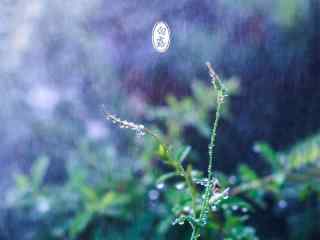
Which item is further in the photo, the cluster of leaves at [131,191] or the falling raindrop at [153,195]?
the falling raindrop at [153,195]

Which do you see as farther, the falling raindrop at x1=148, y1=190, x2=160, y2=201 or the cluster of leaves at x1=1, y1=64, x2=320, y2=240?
the falling raindrop at x1=148, y1=190, x2=160, y2=201

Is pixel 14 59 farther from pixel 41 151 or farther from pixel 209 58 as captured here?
pixel 209 58

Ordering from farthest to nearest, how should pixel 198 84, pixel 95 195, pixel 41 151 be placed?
pixel 41 151 → pixel 198 84 → pixel 95 195

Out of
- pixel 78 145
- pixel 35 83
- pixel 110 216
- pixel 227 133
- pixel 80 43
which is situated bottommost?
pixel 110 216

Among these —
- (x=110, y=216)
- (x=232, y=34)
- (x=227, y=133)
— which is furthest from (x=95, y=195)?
(x=232, y=34)

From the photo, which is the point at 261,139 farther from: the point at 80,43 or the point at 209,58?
the point at 80,43

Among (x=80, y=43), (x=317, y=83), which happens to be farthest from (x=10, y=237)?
(x=317, y=83)

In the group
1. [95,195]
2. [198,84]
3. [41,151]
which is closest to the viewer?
[95,195]

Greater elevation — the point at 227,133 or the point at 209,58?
the point at 209,58

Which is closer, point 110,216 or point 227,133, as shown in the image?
point 110,216
